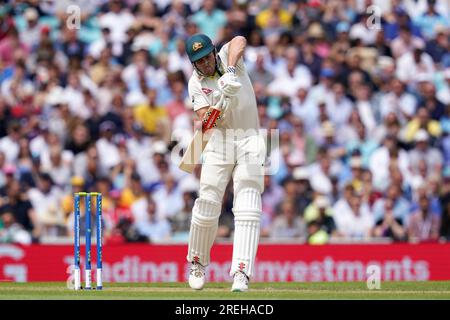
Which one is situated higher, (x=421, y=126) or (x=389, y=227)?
(x=421, y=126)

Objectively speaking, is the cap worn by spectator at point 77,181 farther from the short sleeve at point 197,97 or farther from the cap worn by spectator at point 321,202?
the short sleeve at point 197,97

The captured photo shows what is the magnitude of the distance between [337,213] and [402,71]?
11.4 ft

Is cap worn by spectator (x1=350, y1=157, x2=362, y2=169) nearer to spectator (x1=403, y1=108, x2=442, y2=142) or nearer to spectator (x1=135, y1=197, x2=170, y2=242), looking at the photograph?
spectator (x1=403, y1=108, x2=442, y2=142)

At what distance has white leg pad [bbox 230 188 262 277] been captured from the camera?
10.8m

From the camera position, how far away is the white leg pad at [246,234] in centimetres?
1080

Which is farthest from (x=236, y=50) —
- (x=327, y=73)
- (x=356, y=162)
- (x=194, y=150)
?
(x=327, y=73)

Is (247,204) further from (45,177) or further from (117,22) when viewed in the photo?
(117,22)

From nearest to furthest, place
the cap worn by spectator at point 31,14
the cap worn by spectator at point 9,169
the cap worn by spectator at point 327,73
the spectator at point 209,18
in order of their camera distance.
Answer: the cap worn by spectator at point 9,169 < the cap worn by spectator at point 327,73 < the spectator at point 209,18 < the cap worn by spectator at point 31,14

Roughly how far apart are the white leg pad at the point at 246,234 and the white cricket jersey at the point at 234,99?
655 millimetres

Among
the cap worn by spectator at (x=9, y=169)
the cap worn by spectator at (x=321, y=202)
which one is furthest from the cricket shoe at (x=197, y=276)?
the cap worn by spectator at (x=9, y=169)

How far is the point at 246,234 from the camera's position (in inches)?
427

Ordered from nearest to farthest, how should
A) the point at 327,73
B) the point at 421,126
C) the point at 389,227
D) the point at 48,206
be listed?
the point at 389,227
the point at 48,206
the point at 421,126
the point at 327,73

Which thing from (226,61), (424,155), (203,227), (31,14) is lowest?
(203,227)

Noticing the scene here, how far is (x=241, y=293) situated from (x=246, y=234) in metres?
0.51
